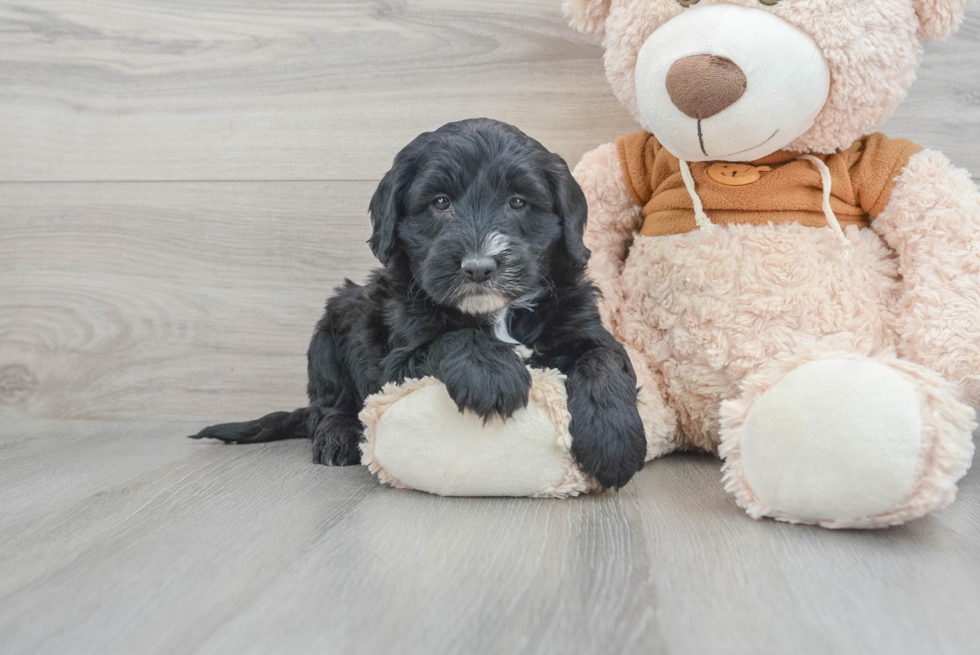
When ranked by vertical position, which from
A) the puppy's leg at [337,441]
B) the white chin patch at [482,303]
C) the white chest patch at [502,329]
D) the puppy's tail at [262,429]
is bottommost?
the puppy's tail at [262,429]

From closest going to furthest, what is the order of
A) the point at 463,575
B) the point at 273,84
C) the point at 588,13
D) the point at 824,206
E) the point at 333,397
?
the point at 463,575 < the point at 824,206 < the point at 588,13 < the point at 333,397 < the point at 273,84

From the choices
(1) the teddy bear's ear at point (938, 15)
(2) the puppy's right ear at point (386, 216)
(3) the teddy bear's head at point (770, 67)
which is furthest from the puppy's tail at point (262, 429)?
(1) the teddy bear's ear at point (938, 15)

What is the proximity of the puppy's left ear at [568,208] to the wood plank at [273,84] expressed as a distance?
61 cm

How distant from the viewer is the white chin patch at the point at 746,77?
132cm

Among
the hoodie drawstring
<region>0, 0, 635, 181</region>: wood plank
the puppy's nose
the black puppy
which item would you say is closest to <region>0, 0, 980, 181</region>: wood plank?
<region>0, 0, 635, 181</region>: wood plank

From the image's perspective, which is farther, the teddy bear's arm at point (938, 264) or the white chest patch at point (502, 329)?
the white chest patch at point (502, 329)

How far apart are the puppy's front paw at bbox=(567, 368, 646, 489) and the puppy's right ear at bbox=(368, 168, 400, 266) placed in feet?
1.52

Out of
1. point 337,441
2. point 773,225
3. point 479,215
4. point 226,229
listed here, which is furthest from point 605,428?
point 226,229

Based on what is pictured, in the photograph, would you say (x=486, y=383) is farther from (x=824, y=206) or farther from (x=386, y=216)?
(x=824, y=206)

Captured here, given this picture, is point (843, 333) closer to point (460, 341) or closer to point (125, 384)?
point (460, 341)

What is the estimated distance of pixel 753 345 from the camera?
4.75ft

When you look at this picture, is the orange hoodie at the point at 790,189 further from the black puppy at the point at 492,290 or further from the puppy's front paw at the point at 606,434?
the puppy's front paw at the point at 606,434

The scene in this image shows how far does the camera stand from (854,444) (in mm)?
1049

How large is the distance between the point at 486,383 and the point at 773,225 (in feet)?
2.28
